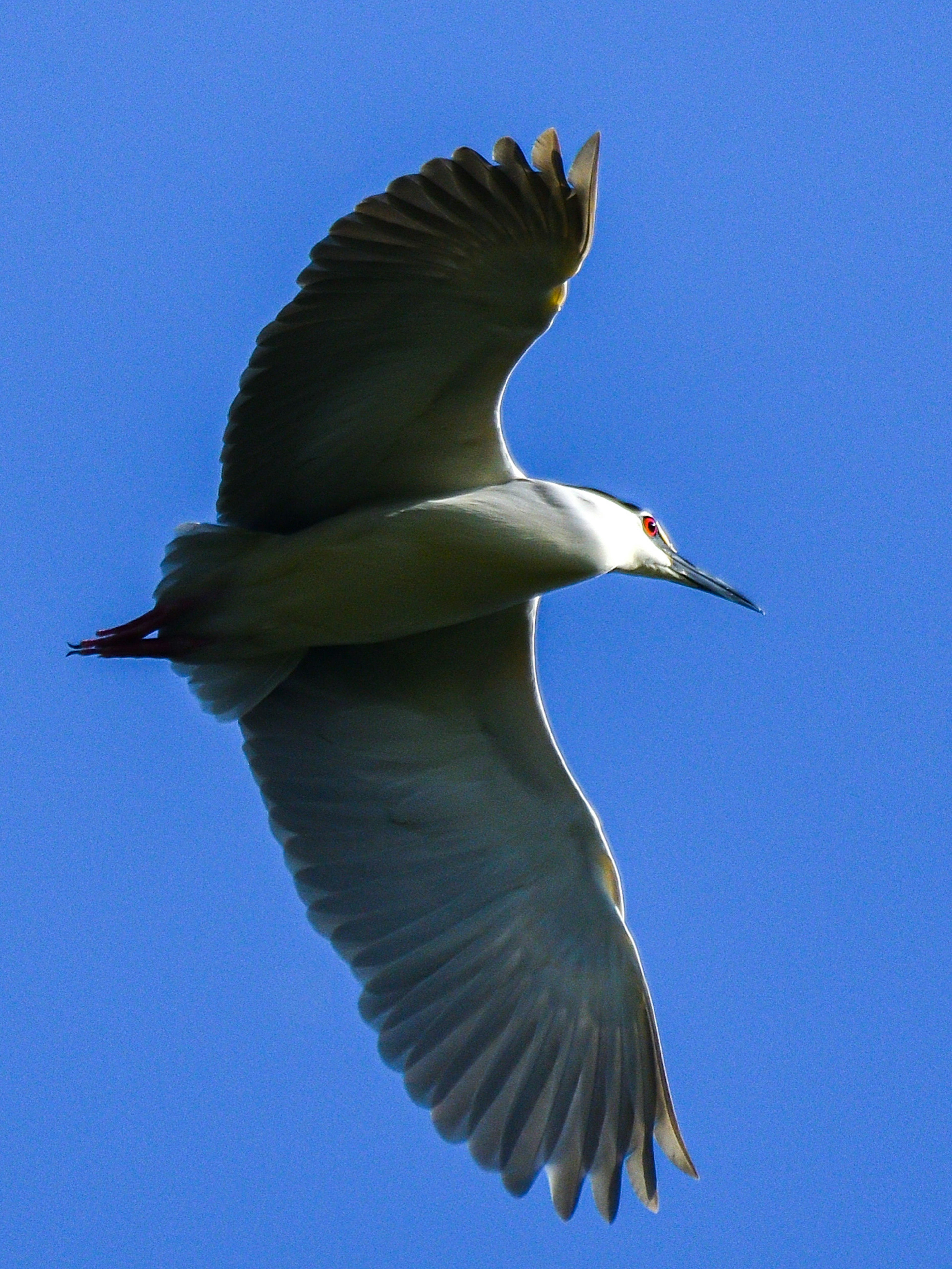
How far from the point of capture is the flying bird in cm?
480

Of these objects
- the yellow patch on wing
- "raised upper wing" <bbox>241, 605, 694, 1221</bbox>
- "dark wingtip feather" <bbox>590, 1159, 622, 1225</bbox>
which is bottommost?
"dark wingtip feather" <bbox>590, 1159, 622, 1225</bbox>

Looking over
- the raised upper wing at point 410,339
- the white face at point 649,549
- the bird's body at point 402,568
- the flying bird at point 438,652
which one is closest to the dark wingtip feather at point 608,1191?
the flying bird at point 438,652

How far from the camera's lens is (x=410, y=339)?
495 centimetres

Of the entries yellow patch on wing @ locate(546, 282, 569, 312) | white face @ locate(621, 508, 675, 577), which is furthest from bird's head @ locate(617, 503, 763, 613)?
yellow patch on wing @ locate(546, 282, 569, 312)

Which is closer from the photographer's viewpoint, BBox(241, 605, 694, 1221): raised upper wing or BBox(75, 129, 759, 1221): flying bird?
BBox(75, 129, 759, 1221): flying bird

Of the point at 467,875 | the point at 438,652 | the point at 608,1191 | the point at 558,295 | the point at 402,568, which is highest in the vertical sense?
the point at 558,295

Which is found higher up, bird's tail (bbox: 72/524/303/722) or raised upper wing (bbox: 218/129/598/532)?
raised upper wing (bbox: 218/129/598/532)

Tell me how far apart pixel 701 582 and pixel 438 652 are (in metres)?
1.16

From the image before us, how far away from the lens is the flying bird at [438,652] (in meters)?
4.80

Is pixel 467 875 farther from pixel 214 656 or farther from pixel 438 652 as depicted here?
pixel 214 656

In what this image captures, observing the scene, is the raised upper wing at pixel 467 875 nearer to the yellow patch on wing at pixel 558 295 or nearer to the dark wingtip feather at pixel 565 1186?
the dark wingtip feather at pixel 565 1186

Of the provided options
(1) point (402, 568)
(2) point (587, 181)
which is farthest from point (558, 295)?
(1) point (402, 568)

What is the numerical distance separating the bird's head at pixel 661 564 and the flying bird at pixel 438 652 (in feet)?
0.08

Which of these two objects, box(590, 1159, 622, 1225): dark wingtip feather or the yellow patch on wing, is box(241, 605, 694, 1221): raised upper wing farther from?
the yellow patch on wing
